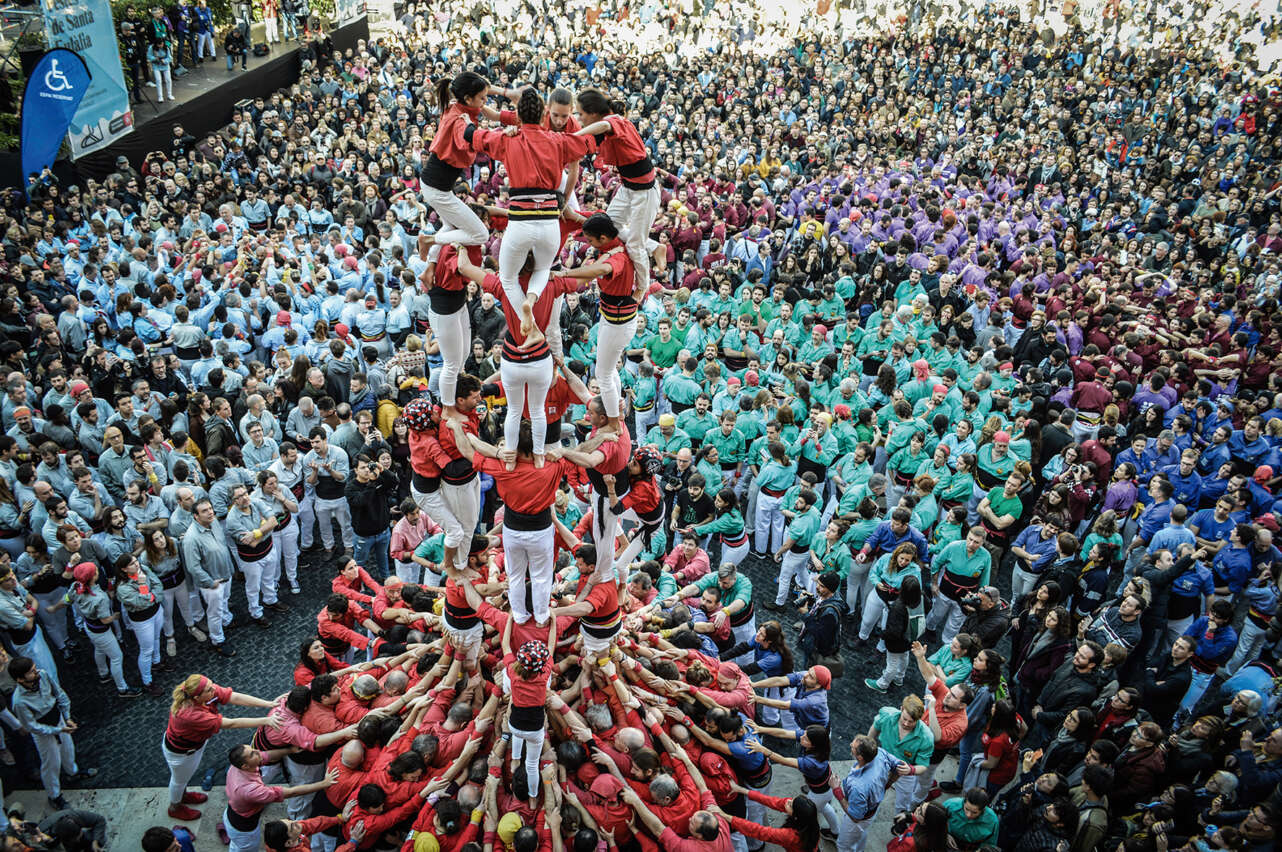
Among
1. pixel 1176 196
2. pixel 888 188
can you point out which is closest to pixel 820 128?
pixel 888 188

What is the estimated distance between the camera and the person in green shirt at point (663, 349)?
Answer: 508 inches

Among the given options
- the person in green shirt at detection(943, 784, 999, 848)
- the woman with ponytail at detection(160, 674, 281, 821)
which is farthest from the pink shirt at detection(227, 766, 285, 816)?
the person in green shirt at detection(943, 784, 999, 848)

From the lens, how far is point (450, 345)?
6809mm

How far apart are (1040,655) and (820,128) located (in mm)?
18147

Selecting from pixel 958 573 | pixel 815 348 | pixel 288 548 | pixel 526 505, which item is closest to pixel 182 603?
pixel 288 548

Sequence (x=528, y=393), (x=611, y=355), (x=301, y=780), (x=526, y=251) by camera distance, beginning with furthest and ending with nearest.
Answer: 1. (x=301, y=780)
2. (x=611, y=355)
3. (x=528, y=393)
4. (x=526, y=251)

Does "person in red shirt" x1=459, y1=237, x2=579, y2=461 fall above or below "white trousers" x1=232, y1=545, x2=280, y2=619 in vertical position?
above

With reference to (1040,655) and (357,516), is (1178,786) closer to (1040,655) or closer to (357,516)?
(1040,655)

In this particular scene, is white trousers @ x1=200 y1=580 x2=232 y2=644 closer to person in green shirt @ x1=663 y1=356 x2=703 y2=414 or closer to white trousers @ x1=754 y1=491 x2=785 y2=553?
person in green shirt @ x1=663 y1=356 x2=703 y2=414

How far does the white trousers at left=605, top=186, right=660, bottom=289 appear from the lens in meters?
6.11

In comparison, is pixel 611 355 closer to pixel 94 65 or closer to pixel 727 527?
pixel 727 527

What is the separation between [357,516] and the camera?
32.0 feet

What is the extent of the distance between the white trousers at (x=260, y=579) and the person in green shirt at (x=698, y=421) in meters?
5.25

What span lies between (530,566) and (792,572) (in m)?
4.57
